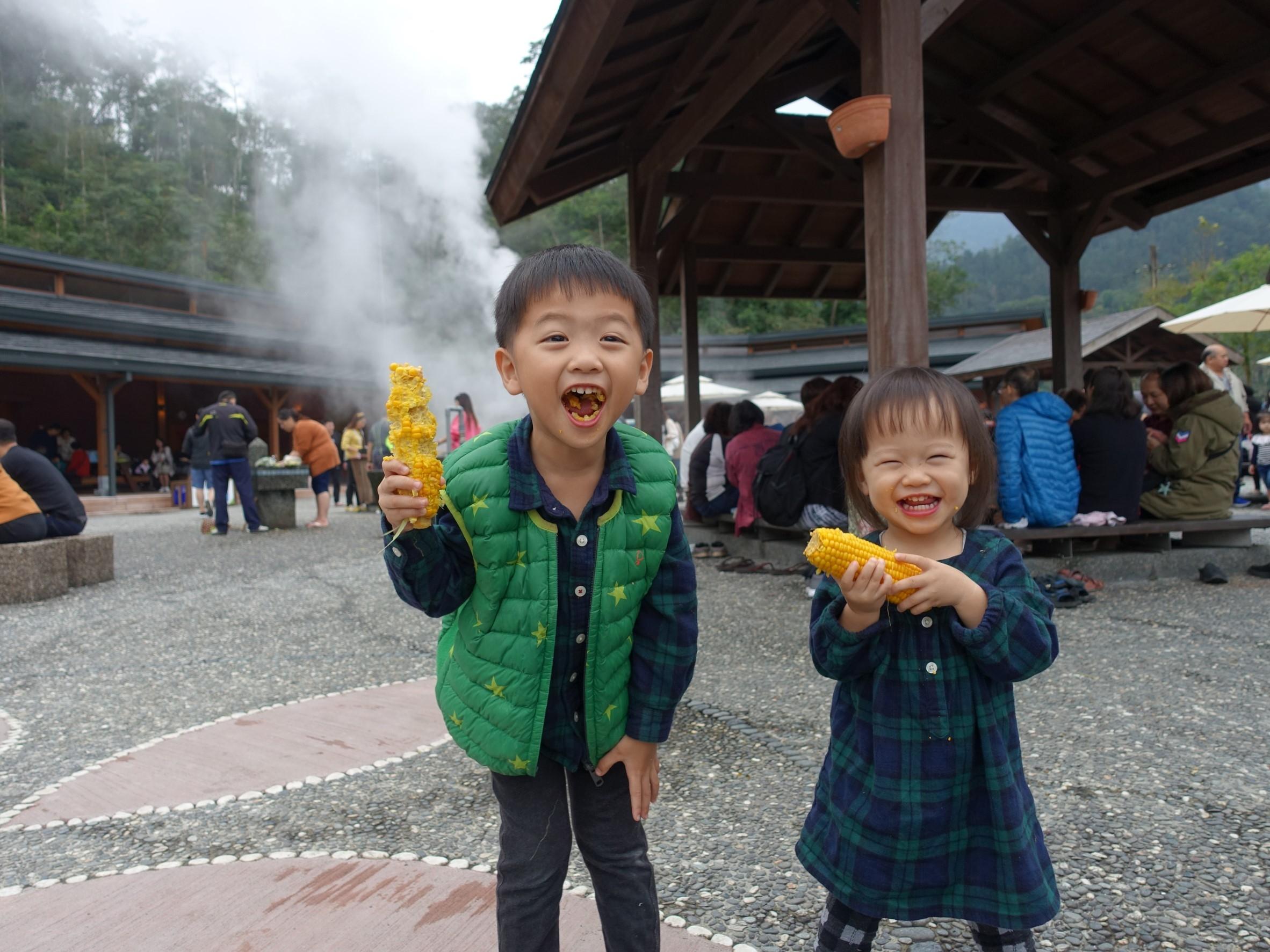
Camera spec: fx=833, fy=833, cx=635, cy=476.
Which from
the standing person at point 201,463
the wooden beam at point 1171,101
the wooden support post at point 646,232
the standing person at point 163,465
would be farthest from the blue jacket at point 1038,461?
the standing person at point 163,465

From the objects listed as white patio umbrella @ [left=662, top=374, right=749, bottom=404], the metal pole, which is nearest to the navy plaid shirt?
white patio umbrella @ [left=662, top=374, right=749, bottom=404]

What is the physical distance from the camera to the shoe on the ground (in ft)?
16.6

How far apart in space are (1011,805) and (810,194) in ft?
24.3

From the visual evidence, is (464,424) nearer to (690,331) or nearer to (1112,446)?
(690,331)

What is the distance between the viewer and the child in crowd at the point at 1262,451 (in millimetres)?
10242

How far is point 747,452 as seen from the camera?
658cm

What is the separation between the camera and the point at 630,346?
4.30ft

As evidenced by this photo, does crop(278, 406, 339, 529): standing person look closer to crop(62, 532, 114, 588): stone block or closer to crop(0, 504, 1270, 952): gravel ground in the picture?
crop(62, 532, 114, 588): stone block

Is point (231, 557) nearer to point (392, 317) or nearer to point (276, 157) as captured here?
point (392, 317)

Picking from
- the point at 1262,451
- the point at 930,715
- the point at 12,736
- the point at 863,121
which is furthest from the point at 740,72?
the point at 1262,451

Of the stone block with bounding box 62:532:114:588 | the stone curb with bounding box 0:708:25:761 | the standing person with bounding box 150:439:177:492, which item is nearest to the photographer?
the stone curb with bounding box 0:708:25:761

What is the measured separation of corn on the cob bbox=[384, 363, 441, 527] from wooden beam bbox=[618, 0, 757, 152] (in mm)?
4549

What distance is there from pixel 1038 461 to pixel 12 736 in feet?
17.1

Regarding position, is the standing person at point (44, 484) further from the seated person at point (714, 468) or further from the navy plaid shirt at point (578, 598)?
the navy plaid shirt at point (578, 598)
